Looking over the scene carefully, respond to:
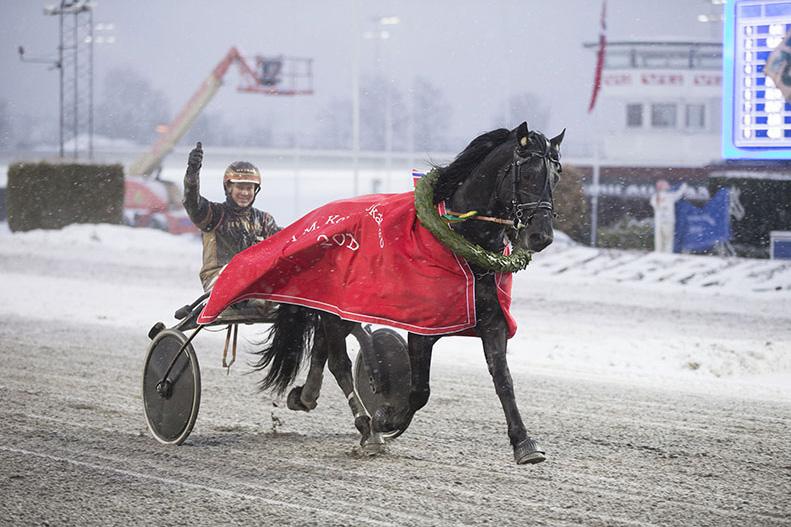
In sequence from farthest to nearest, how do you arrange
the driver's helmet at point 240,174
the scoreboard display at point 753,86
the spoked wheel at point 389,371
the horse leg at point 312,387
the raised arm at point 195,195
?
the scoreboard display at point 753,86
the driver's helmet at point 240,174
the horse leg at point 312,387
the raised arm at point 195,195
the spoked wheel at point 389,371

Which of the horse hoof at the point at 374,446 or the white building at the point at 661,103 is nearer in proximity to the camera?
the horse hoof at the point at 374,446

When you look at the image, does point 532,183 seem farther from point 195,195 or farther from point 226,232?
point 226,232

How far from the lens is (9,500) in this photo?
4641mm

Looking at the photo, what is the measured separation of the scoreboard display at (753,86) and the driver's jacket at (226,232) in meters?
7.41

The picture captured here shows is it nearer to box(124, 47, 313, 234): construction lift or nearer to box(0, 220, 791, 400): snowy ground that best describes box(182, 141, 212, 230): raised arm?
box(0, 220, 791, 400): snowy ground

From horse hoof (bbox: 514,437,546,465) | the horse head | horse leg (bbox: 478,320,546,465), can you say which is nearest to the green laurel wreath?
the horse head

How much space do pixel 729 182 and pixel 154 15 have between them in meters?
87.2

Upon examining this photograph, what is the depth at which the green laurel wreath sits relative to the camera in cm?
502

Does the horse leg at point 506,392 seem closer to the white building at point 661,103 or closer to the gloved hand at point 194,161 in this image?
the gloved hand at point 194,161

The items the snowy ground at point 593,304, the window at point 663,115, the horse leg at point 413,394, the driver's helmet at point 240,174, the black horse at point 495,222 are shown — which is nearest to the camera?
the black horse at point 495,222

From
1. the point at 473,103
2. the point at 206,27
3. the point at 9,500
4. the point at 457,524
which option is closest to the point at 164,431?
the point at 9,500

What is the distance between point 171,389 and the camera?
597 centimetres

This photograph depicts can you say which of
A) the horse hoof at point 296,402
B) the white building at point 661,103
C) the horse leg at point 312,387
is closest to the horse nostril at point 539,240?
the horse leg at point 312,387

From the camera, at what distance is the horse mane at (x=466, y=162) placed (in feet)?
16.9
